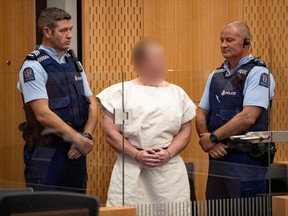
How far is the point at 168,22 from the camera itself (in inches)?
353

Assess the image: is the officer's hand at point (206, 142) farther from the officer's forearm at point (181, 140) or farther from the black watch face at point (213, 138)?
the officer's forearm at point (181, 140)

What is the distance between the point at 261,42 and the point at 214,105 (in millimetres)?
2741

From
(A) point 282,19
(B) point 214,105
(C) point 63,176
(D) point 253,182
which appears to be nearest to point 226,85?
(B) point 214,105

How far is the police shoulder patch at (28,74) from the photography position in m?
6.12

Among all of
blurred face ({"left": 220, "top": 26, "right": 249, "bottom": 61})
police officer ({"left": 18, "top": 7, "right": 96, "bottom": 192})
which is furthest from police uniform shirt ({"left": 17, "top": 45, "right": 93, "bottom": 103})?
blurred face ({"left": 220, "top": 26, "right": 249, "bottom": 61})

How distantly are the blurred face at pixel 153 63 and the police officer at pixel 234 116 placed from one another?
0.34m

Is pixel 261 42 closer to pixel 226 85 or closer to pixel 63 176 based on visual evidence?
pixel 226 85

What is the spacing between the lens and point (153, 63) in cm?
655

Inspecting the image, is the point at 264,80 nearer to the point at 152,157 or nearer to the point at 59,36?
the point at 152,157

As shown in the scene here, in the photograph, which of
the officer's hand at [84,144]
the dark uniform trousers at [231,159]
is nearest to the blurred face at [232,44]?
the dark uniform trousers at [231,159]

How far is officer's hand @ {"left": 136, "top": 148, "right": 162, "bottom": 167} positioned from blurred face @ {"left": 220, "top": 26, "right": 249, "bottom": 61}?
0.89m

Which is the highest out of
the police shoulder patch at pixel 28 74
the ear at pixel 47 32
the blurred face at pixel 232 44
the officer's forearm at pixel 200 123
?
the ear at pixel 47 32

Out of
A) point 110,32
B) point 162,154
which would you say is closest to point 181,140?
point 162,154

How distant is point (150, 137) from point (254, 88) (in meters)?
0.78
